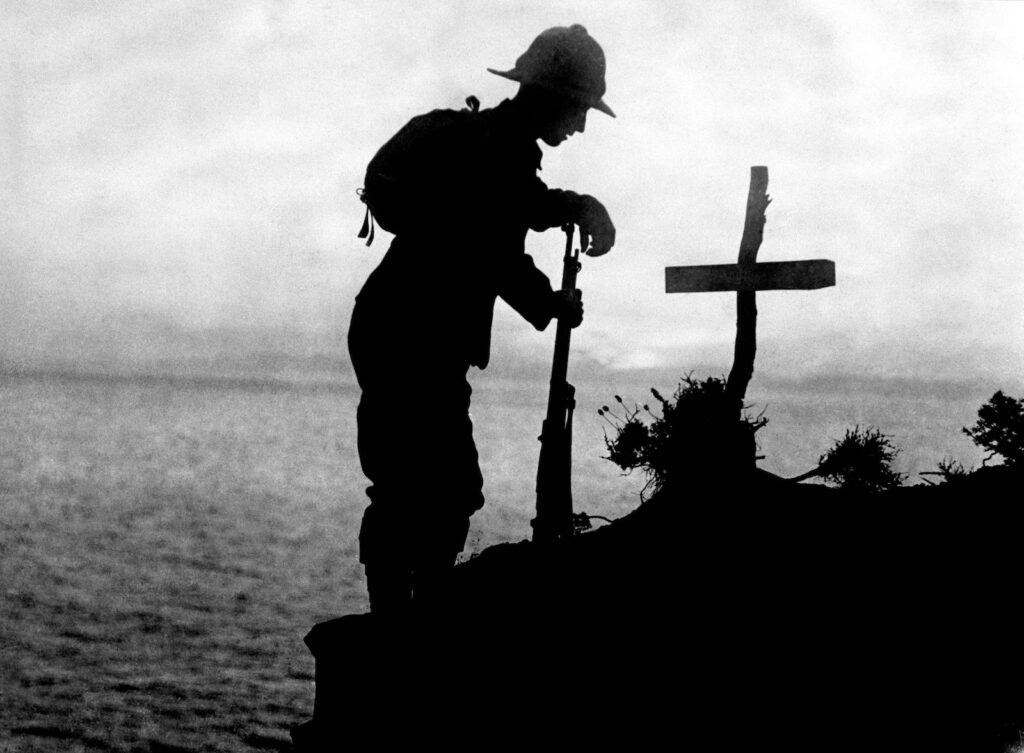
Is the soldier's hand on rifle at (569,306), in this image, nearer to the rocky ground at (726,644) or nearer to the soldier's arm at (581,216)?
the soldier's arm at (581,216)

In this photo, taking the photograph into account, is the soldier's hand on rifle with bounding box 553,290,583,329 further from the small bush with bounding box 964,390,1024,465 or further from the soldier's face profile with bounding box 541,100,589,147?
the small bush with bounding box 964,390,1024,465

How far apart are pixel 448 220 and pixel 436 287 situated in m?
0.35

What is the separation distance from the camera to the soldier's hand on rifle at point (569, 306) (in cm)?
525

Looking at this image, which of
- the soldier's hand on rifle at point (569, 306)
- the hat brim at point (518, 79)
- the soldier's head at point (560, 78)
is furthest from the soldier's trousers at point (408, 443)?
the hat brim at point (518, 79)

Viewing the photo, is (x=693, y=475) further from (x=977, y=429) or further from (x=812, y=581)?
(x=977, y=429)

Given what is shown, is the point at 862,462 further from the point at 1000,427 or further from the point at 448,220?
the point at 448,220

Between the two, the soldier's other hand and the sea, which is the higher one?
the soldier's other hand

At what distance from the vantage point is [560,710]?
428 cm

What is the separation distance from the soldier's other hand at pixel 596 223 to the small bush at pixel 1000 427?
294 inches

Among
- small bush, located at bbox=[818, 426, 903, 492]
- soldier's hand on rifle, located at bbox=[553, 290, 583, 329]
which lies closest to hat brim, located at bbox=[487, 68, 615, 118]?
soldier's hand on rifle, located at bbox=[553, 290, 583, 329]

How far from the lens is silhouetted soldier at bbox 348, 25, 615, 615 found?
15.3 feet

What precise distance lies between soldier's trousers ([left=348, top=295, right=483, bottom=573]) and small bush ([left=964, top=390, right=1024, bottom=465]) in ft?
27.4

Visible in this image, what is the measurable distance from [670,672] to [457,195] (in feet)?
8.58

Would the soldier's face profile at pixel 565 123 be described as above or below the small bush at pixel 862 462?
above
